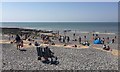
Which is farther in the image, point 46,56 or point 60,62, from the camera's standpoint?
point 46,56

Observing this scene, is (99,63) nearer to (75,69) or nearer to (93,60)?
(93,60)

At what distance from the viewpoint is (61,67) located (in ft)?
81.3

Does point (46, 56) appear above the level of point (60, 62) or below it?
above

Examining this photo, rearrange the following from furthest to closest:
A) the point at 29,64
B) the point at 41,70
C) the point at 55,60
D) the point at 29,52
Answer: the point at 29,52, the point at 55,60, the point at 29,64, the point at 41,70

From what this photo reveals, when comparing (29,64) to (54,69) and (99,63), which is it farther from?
(99,63)

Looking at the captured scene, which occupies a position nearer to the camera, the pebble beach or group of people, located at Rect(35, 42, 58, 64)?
the pebble beach

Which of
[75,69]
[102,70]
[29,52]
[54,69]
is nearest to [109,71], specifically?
[102,70]

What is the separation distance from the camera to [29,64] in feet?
85.0

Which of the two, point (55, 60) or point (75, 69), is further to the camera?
point (55, 60)

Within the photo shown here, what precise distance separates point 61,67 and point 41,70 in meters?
2.18

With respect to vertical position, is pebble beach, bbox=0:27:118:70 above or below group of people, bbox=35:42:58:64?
below

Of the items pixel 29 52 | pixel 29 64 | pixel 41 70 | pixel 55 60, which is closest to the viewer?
pixel 41 70

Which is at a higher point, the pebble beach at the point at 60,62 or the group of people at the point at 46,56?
the group of people at the point at 46,56

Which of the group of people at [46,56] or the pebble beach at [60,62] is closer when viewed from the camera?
the pebble beach at [60,62]
